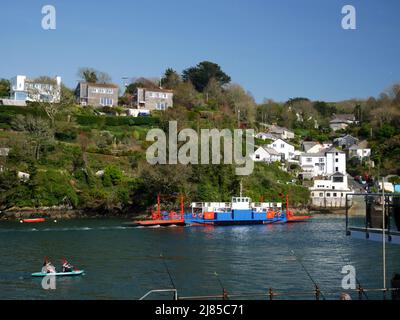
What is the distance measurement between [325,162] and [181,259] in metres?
78.0

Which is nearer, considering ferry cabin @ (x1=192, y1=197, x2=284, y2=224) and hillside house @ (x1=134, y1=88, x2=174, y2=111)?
ferry cabin @ (x1=192, y1=197, x2=284, y2=224)

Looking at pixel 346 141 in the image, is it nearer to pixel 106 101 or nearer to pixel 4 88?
pixel 106 101

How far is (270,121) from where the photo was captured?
14212 cm

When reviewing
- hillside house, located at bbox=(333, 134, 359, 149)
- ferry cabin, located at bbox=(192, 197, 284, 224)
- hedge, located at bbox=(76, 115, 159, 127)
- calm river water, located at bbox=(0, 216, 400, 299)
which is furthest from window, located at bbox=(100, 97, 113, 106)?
calm river water, located at bbox=(0, 216, 400, 299)

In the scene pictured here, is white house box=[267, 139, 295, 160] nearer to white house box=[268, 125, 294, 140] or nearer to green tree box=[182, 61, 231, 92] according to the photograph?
white house box=[268, 125, 294, 140]

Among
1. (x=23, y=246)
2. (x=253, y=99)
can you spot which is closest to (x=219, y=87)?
(x=253, y=99)

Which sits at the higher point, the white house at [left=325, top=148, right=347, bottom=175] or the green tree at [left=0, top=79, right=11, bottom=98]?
the green tree at [left=0, top=79, right=11, bottom=98]

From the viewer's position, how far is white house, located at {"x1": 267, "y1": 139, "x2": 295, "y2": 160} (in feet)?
376

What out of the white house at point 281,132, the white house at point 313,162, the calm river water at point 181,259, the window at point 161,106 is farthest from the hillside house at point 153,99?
the calm river water at point 181,259

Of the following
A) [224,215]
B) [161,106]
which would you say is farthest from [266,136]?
[224,215]

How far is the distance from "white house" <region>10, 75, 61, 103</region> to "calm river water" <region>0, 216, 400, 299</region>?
42.8 meters

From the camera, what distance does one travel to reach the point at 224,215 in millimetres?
70688
